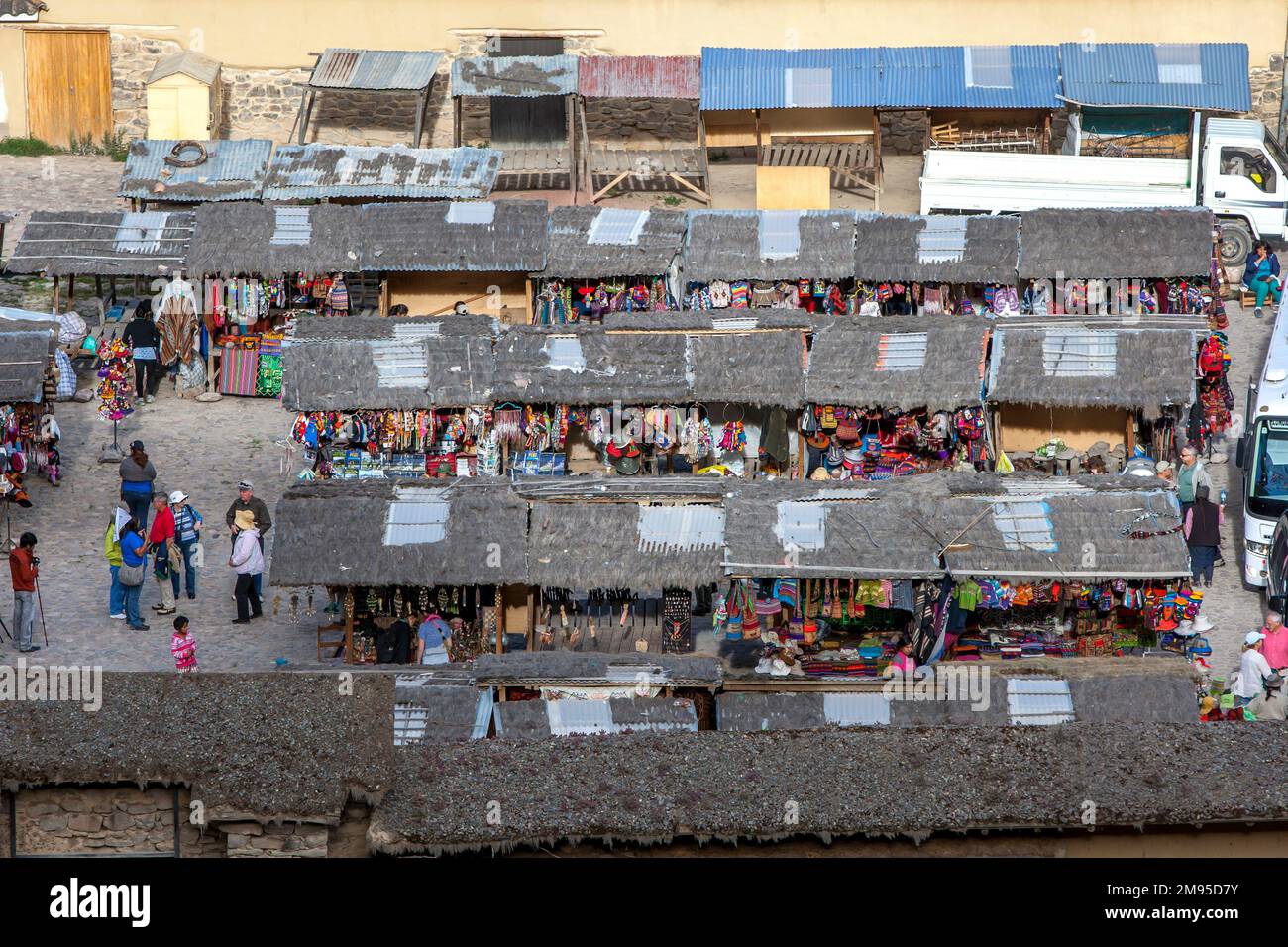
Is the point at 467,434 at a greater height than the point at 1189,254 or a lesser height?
lesser

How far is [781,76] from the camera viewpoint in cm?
3697

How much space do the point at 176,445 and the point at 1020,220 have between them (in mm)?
11885

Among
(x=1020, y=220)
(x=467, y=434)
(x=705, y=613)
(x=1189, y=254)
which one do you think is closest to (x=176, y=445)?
(x=467, y=434)

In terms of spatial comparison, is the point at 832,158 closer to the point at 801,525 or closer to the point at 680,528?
the point at 801,525

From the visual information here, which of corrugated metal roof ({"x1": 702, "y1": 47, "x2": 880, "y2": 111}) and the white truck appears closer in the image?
the white truck

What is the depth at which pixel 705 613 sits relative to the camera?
23.5m

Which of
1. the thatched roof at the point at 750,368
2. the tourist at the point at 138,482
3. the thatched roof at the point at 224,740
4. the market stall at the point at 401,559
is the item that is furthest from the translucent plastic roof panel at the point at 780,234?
the thatched roof at the point at 224,740

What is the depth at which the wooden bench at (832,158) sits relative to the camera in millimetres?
36312

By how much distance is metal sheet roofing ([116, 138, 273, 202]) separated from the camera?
110 feet

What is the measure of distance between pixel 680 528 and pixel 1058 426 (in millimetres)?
6259

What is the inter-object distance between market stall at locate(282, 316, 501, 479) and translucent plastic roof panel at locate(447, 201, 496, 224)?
4.15 m

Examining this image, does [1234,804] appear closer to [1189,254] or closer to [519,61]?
[1189,254]

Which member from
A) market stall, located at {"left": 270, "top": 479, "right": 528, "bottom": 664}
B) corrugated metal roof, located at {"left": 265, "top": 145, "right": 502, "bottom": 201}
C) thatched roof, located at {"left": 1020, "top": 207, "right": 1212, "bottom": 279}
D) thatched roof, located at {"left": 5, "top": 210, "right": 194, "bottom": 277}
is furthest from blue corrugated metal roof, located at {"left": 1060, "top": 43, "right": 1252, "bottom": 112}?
market stall, located at {"left": 270, "top": 479, "right": 528, "bottom": 664}

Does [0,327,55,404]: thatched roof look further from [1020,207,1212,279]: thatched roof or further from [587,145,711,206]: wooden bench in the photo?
[1020,207,1212,279]: thatched roof
